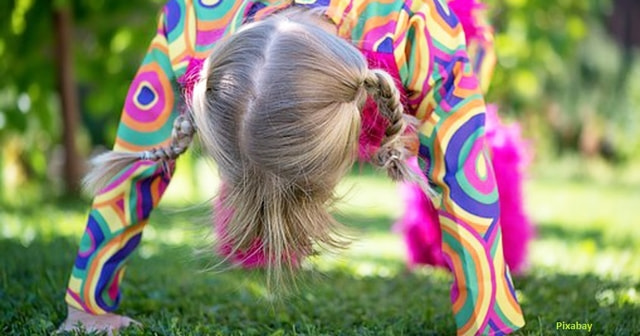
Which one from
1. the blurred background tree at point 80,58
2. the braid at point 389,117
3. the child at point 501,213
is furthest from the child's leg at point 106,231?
the blurred background tree at point 80,58

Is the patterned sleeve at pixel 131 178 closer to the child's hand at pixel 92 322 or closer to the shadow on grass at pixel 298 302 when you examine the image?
the child's hand at pixel 92 322

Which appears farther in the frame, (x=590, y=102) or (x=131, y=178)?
(x=590, y=102)

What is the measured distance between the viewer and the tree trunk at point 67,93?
525 cm

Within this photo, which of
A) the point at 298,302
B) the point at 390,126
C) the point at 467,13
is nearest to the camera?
the point at 390,126

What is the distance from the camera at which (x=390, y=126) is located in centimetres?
187

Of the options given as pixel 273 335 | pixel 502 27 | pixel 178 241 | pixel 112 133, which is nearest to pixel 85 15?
pixel 112 133

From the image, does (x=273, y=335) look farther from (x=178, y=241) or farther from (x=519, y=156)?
(x=178, y=241)

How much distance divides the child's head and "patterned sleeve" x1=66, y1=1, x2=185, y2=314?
28cm

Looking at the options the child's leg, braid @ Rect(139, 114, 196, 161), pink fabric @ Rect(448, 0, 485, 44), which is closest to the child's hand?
the child's leg

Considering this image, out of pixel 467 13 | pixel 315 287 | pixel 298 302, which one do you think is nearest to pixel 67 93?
pixel 315 287

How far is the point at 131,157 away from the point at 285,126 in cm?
53

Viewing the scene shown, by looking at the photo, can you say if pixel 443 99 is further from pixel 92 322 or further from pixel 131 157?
pixel 92 322

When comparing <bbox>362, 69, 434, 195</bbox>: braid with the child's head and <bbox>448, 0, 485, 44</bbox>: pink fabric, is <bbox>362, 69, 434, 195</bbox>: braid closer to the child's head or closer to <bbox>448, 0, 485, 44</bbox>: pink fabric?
the child's head

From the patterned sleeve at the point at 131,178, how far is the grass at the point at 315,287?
14cm
